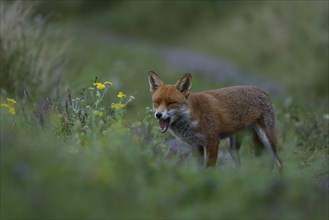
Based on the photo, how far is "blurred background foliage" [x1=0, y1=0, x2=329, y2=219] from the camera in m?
6.02

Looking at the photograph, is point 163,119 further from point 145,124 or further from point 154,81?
point 145,124

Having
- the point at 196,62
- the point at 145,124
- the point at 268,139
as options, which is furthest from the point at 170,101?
the point at 196,62

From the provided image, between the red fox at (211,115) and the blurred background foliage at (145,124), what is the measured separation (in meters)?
0.28

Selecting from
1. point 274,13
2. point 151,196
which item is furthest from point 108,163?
point 274,13

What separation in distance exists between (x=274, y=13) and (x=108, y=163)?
48.9 ft

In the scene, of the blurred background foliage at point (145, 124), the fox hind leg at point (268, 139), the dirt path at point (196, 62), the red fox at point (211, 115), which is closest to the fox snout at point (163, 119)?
the red fox at point (211, 115)

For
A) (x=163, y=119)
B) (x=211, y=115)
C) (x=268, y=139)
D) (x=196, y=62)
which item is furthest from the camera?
(x=196, y=62)

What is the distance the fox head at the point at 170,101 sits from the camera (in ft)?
29.2

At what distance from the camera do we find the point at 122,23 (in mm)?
31797

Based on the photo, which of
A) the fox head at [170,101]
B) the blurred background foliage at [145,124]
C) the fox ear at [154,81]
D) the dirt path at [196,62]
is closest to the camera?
the blurred background foliage at [145,124]

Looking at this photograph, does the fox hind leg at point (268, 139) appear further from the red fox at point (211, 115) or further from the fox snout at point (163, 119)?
the fox snout at point (163, 119)

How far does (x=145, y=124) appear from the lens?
7770 millimetres

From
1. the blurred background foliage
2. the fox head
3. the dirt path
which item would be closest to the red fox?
the fox head

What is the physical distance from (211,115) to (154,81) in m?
0.72
